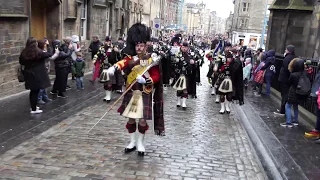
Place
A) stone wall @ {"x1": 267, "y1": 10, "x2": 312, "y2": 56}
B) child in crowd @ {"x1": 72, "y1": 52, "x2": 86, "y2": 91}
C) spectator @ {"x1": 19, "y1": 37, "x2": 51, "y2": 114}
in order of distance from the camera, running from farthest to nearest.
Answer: stone wall @ {"x1": 267, "y1": 10, "x2": 312, "y2": 56} → child in crowd @ {"x1": 72, "y1": 52, "x2": 86, "y2": 91} → spectator @ {"x1": 19, "y1": 37, "x2": 51, "y2": 114}

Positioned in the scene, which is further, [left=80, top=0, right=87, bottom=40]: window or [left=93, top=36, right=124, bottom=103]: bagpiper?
[left=80, top=0, right=87, bottom=40]: window

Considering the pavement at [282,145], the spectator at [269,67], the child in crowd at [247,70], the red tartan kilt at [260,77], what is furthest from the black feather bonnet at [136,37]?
the child in crowd at [247,70]

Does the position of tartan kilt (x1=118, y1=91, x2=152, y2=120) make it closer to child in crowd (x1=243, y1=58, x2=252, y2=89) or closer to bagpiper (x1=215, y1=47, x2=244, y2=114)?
bagpiper (x1=215, y1=47, x2=244, y2=114)

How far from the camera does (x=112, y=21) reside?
67.2 feet

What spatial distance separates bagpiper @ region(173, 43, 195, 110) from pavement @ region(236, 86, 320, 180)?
1.78 metres

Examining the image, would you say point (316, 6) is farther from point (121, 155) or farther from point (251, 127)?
point (121, 155)

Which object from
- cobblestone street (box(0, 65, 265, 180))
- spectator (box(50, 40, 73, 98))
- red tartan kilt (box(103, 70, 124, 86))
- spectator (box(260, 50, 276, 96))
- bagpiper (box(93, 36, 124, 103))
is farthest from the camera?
spectator (box(260, 50, 276, 96))

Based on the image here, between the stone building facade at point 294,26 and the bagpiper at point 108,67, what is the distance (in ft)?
26.0

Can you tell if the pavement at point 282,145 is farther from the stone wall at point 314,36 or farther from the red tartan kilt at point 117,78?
the stone wall at point 314,36

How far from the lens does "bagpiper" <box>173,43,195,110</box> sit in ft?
32.6

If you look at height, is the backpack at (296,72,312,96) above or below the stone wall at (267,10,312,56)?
below

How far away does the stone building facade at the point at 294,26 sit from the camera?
1402 centimetres

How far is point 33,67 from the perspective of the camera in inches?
312

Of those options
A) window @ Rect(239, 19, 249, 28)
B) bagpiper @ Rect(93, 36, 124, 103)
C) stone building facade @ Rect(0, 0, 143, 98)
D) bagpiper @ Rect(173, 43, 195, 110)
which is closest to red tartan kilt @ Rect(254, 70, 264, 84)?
bagpiper @ Rect(173, 43, 195, 110)
